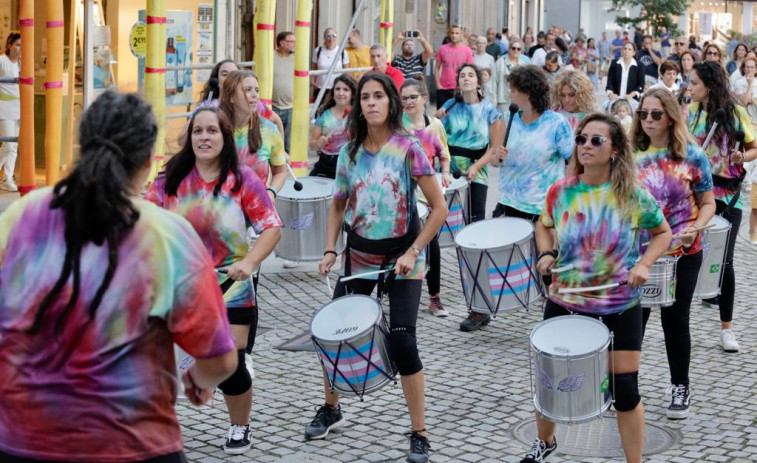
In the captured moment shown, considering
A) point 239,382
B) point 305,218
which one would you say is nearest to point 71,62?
point 305,218

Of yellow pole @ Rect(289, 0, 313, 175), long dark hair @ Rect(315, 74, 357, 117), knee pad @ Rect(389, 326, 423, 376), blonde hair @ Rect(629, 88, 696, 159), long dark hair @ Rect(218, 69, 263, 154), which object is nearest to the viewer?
knee pad @ Rect(389, 326, 423, 376)

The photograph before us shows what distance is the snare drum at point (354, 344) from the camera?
525 centimetres

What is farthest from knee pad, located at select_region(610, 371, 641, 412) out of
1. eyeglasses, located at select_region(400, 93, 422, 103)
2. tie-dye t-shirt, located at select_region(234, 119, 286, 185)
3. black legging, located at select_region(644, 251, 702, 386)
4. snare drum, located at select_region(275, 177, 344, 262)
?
eyeglasses, located at select_region(400, 93, 422, 103)

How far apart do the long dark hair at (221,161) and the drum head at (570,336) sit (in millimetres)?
1369

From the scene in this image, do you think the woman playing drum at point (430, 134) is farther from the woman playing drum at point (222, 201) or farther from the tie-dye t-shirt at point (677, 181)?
the woman playing drum at point (222, 201)

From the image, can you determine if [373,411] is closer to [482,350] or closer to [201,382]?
[482,350]

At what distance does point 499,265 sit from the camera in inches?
278

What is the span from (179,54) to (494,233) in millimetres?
7601

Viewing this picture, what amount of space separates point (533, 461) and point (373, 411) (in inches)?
48.3

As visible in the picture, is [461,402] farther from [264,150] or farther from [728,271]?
[728,271]

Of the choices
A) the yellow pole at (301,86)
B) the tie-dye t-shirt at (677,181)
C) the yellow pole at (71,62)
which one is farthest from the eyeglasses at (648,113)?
the yellow pole at (71,62)

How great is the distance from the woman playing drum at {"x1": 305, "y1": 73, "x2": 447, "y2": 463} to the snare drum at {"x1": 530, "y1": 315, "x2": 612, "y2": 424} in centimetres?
68

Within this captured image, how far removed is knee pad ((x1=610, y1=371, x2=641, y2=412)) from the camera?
16.4ft

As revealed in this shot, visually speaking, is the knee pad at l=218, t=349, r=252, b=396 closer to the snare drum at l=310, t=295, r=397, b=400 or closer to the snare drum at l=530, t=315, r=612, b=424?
the snare drum at l=310, t=295, r=397, b=400
